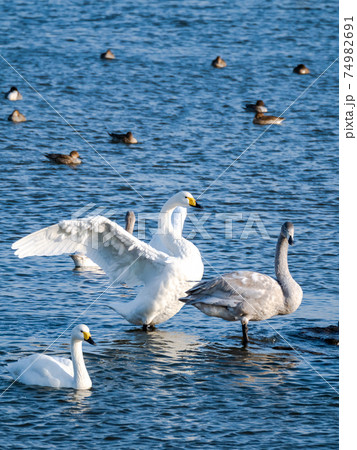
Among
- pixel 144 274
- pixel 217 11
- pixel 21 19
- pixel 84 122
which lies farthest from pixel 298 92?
pixel 144 274

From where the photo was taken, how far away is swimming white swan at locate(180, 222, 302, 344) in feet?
46.5

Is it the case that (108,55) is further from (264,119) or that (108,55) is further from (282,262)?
(282,262)

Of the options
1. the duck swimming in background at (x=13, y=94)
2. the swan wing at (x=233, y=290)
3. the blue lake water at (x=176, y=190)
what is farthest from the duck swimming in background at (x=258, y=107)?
the swan wing at (x=233, y=290)

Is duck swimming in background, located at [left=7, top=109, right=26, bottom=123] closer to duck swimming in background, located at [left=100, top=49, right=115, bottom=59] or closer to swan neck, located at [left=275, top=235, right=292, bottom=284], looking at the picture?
duck swimming in background, located at [left=100, top=49, right=115, bottom=59]

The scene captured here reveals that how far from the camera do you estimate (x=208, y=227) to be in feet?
64.1

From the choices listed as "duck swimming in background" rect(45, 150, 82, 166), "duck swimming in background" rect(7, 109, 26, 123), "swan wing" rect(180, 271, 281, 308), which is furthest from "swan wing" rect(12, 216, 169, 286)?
"duck swimming in background" rect(7, 109, 26, 123)

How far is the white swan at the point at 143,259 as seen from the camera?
1405cm

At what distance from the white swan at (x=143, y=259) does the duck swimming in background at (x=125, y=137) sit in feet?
31.3

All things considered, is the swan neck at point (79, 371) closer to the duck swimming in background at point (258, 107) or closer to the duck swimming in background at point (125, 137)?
the duck swimming in background at point (125, 137)

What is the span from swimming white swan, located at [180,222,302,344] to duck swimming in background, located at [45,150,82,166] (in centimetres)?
925

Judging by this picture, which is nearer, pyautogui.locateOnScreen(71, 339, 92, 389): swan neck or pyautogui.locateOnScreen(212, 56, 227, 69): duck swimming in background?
pyautogui.locateOnScreen(71, 339, 92, 389): swan neck

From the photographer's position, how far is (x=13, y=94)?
28656 mm

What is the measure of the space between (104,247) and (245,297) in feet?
7.39
